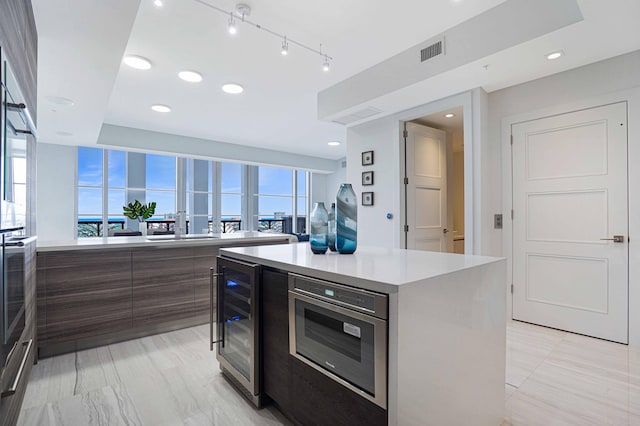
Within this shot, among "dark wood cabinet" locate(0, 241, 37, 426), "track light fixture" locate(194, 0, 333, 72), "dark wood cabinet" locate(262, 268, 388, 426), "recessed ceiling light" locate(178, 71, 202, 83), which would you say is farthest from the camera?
"recessed ceiling light" locate(178, 71, 202, 83)

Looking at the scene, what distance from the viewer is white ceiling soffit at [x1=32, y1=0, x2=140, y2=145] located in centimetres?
195

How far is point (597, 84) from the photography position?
9.46ft

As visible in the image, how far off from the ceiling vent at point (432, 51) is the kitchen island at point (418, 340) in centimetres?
208

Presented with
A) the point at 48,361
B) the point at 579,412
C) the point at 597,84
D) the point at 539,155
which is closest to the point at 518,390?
the point at 579,412

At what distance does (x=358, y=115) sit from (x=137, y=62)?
2.49 m

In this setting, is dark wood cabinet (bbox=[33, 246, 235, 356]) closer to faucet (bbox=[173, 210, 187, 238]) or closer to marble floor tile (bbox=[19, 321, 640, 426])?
marble floor tile (bbox=[19, 321, 640, 426])

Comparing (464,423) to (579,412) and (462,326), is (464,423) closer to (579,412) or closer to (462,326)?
(462,326)

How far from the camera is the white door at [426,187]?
13.7ft

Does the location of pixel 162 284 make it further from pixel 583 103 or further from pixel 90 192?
pixel 90 192

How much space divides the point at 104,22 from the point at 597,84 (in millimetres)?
3903

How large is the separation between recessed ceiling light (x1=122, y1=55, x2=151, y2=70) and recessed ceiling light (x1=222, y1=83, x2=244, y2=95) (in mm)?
825

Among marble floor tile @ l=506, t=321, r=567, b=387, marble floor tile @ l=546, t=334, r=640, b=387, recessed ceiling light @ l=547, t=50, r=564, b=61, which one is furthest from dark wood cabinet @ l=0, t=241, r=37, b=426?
recessed ceiling light @ l=547, t=50, r=564, b=61

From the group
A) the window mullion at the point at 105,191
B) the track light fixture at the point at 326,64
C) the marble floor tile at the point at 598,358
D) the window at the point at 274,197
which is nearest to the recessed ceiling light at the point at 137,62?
the track light fixture at the point at 326,64

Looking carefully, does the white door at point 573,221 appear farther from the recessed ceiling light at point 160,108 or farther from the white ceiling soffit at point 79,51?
the recessed ceiling light at point 160,108
